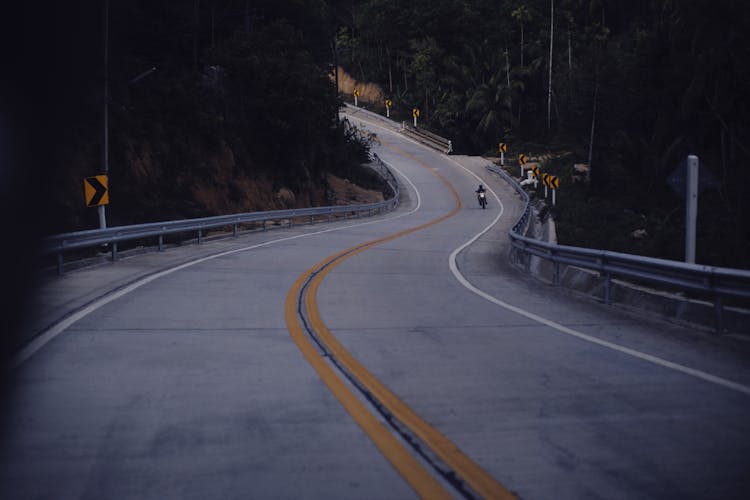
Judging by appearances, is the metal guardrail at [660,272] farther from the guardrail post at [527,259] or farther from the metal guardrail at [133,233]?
the metal guardrail at [133,233]

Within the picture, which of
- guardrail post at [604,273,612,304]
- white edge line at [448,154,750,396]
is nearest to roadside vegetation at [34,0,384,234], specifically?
white edge line at [448,154,750,396]

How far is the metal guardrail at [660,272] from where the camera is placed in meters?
9.14

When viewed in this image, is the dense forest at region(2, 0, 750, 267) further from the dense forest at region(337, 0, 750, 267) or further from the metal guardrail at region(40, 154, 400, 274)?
the metal guardrail at region(40, 154, 400, 274)

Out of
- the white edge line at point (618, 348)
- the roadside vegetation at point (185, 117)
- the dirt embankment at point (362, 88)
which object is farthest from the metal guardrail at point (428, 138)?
the white edge line at point (618, 348)

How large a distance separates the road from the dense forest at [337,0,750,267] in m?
4.91

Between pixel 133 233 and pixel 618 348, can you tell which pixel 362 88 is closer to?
pixel 133 233

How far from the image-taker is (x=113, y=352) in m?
7.85

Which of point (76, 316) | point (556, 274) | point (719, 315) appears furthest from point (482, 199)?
point (76, 316)

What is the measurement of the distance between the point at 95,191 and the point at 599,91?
48692mm

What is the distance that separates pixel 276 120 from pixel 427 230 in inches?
510

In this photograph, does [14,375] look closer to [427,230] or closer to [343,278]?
[343,278]

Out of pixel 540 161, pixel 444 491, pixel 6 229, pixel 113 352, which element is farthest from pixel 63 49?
pixel 540 161

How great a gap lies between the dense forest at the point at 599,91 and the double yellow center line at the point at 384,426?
6722mm

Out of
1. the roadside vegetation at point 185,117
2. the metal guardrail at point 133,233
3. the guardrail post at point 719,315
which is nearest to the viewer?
the guardrail post at point 719,315
